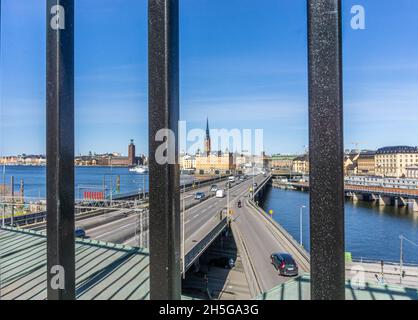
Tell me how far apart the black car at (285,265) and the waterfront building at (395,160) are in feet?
315

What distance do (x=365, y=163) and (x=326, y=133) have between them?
397ft

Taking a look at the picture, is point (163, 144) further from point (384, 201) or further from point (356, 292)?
point (384, 201)

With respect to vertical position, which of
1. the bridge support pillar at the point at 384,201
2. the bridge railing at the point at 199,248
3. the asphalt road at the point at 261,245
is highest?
the bridge railing at the point at 199,248

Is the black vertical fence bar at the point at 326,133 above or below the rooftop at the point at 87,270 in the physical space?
above

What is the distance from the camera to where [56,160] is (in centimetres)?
137

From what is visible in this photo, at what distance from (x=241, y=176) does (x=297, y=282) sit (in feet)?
296

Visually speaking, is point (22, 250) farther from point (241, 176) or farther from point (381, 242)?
point (241, 176)

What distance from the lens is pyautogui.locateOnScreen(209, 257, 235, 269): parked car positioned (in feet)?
75.2

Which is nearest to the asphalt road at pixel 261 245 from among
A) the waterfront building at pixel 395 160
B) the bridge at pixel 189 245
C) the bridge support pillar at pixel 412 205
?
the bridge at pixel 189 245

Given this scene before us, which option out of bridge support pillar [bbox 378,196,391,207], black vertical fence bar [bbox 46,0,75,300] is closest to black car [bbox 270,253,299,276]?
black vertical fence bar [bbox 46,0,75,300]

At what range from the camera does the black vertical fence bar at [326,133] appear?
3.38ft

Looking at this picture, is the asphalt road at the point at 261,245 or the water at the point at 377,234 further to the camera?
the water at the point at 377,234

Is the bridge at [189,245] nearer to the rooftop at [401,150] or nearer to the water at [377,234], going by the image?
the water at [377,234]
